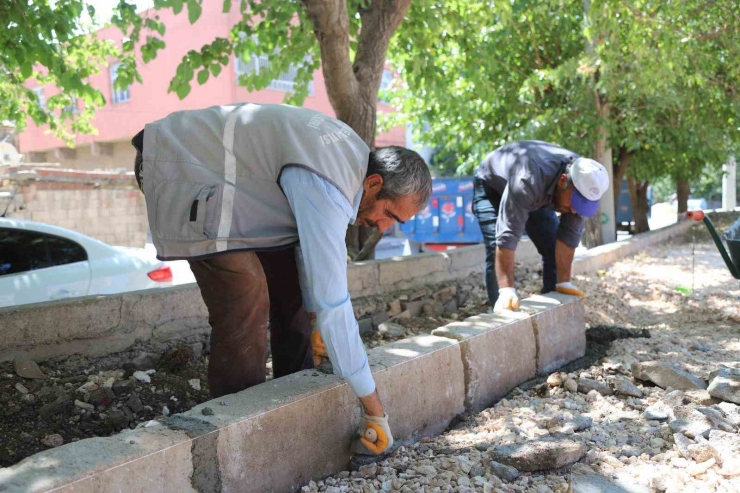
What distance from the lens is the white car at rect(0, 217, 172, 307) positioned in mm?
5219

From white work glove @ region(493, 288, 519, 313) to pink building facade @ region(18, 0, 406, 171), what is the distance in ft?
43.0

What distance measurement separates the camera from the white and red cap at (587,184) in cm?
459

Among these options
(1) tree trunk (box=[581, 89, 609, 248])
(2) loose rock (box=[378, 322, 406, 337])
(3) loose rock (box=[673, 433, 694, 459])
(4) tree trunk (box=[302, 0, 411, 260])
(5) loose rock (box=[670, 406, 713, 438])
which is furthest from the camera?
(1) tree trunk (box=[581, 89, 609, 248])

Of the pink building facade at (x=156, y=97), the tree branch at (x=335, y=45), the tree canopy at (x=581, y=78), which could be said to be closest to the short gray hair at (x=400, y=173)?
the tree branch at (x=335, y=45)

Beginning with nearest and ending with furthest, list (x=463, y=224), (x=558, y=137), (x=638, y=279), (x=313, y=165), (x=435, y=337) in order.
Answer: (x=313, y=165)
(x=435, y=337)
(x=638, y=279)
(x=558, y=137)
(x=463, y=224)

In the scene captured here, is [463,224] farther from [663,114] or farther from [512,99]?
[663,114]

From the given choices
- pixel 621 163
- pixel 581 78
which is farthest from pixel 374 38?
pixel 621 163

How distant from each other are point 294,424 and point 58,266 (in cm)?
356

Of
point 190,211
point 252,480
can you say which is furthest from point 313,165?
point 252,480

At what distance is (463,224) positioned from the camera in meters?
14.8

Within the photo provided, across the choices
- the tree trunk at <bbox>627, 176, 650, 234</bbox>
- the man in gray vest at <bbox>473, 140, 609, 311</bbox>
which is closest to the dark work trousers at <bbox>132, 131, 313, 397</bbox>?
the man in gray vest at <bbox>473, 140, 609, 311</bbox>

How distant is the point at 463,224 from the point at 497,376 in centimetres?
1081

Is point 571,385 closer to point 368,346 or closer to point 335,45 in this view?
point 368,346

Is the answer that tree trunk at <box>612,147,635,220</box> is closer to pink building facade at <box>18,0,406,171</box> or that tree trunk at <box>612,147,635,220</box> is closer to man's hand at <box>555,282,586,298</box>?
pink building facade at <box>18,0,406,171</box>
